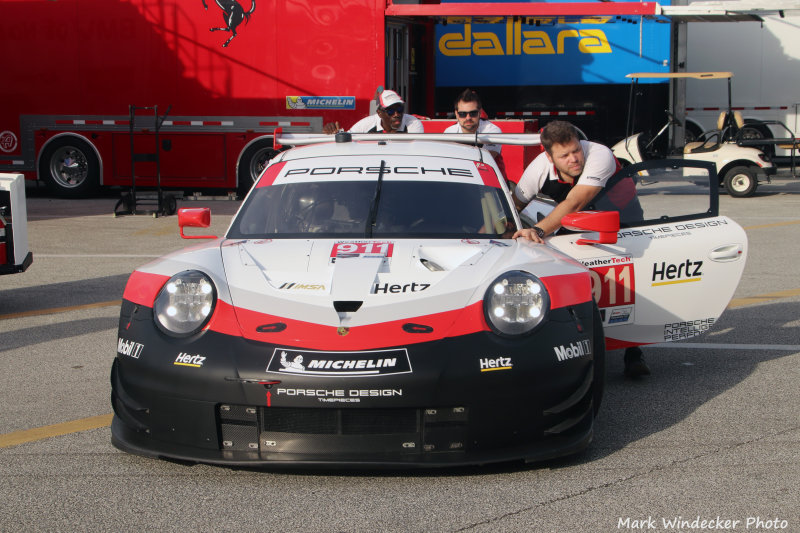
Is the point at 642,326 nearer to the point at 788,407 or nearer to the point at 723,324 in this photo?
the point at 788,407

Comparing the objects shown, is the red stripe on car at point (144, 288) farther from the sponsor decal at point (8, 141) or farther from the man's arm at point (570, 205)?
the sponsor decal at point (8, 141)

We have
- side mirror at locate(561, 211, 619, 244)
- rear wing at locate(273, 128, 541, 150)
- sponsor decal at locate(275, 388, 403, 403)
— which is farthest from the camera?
rear wing at locate(273, 128, 541, 150)

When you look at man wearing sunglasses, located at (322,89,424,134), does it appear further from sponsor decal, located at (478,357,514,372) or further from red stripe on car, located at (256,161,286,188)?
sponsor decal, located at (478,357,514,372)

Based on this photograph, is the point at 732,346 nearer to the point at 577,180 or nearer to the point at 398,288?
the point at 577,180

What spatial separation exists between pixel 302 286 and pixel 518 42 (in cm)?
1595

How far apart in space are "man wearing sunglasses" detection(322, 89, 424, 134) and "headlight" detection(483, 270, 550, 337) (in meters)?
3.76

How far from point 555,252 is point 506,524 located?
1542 millimetres

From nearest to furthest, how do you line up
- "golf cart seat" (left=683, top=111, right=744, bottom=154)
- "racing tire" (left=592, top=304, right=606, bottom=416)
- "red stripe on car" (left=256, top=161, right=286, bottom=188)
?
1. "racing tire" (left=592, top=304, right=606, bottom=416)
2. "red stripe on car" (left=256, top=161, right=286, bottom=188)
3. "golf cart seat" (left=683, top=111, right=744, bottom=154)

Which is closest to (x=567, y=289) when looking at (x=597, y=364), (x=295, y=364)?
(x=597, y=364)

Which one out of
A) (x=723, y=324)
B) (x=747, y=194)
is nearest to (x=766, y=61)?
(x=747, y=194)

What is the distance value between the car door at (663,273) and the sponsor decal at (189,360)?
84.0 inches

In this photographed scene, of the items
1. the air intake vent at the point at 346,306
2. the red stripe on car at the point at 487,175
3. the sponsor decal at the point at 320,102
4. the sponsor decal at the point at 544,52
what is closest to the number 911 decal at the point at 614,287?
the red stripe on car at the point at 487,175

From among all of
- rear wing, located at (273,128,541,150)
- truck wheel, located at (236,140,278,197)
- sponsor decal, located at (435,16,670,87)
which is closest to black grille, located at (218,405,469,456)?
rear wing, located at (273,128,541,150)

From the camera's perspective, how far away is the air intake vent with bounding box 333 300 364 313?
3.79 meters
